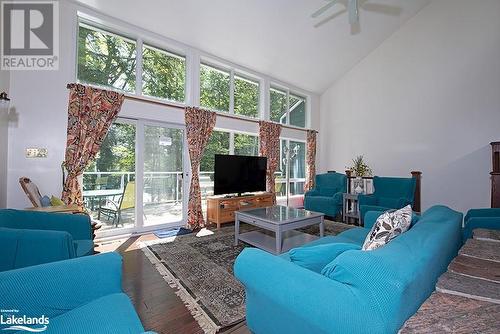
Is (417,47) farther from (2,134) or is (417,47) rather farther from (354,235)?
(2,134)

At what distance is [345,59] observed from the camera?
592cm

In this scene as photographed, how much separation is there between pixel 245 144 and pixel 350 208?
9.25 ft

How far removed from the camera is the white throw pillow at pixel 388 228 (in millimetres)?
1607

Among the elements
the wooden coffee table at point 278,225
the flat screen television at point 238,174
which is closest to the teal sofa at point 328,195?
the flat screen television at point 238,174

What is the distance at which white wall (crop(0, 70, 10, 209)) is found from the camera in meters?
2.75

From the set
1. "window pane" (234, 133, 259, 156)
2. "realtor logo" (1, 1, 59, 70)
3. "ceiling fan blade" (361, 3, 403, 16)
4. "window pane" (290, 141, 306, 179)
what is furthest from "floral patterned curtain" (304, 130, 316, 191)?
"realtor logo" (1, 1, 59, 70)

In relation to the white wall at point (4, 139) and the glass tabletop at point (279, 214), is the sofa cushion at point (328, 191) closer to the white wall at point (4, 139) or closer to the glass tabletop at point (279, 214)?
the glass tabletop at point (279, 214)

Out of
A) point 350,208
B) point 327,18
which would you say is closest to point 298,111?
point 327,18

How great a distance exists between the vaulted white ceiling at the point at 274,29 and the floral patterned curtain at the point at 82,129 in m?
1.36

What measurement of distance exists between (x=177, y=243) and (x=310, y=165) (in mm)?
4487

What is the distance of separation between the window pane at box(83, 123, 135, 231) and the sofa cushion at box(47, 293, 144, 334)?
297 cm

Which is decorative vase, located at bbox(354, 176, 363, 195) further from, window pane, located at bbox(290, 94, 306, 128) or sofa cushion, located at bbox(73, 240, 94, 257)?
sofa cushion, located at bbox(73, 240, 94, 257)

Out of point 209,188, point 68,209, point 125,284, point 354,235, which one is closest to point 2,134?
point 68,209

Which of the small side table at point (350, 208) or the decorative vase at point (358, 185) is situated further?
the decorative vase at point (358, 185)
